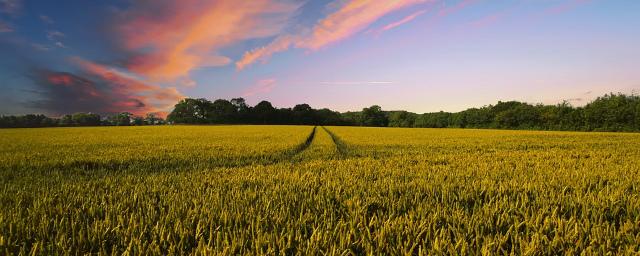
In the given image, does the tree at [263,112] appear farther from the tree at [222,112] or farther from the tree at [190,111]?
the tree at [190,111]

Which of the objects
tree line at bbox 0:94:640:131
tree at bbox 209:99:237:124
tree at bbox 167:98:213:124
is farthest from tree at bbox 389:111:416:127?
tree at bbox 167:98:213:124

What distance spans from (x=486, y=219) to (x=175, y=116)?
151m

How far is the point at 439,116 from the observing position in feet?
450

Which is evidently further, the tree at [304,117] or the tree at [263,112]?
the tree at [304,117]

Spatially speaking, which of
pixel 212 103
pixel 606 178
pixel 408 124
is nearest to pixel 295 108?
pixel 212 103

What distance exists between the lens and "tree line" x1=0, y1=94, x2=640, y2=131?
258 feet

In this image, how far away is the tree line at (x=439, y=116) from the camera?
78.6 m

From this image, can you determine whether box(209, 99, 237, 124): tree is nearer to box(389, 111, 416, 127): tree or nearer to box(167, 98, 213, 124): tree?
box(167, 98, 213, 124): tree

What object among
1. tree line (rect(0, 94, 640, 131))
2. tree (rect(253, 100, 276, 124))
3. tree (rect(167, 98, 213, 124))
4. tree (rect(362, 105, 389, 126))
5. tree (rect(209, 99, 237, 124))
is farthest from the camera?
tree (rect(362, 105, 389, 126))

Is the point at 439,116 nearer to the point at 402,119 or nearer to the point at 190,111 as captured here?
the point at 402,119

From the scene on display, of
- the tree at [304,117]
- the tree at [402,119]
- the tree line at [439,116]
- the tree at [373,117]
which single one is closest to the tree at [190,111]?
the tree line at [439,116]

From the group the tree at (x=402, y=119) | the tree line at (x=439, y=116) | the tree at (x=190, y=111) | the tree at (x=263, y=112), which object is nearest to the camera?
the tree line at (x=439, y=116)

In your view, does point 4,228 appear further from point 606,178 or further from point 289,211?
point 606,178

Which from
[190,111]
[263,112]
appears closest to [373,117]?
[263,112]
